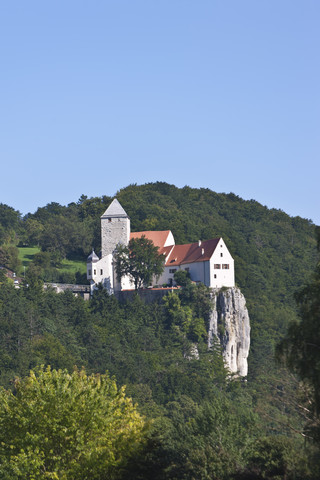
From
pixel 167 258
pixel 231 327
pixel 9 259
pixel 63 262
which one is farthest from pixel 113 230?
pixel 231 327

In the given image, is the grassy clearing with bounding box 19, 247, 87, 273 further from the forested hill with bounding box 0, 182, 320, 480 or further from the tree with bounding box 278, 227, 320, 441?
the tree with bounding box 278, 227, 320, 441

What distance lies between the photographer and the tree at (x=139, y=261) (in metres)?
85.0

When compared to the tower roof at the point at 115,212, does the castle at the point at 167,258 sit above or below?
below

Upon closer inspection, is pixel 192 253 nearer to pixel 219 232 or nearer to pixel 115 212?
pixel 115 212

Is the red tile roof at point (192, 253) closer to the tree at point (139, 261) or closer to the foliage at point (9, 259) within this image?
the tree at point (139, 261)

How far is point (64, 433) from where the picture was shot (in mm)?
35406

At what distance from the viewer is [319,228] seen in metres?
29.8

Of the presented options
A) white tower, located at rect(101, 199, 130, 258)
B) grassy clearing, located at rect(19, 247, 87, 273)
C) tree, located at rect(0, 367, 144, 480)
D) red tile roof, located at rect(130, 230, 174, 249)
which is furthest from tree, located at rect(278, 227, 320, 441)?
grassy clearing, located at rect(19, 247, 87, 273)

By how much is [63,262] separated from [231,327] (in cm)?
2321

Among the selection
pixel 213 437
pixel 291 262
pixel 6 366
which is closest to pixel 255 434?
pixel 213 437

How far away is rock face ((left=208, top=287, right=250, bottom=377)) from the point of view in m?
84.4

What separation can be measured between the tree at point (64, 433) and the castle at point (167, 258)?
4664 centimetres

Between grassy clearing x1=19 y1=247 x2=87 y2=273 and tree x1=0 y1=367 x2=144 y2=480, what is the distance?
2398 inches

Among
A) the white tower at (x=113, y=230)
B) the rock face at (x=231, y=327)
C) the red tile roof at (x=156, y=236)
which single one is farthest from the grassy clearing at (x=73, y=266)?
the rock face at (x=231, y=327)
